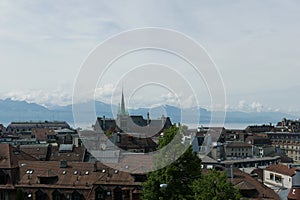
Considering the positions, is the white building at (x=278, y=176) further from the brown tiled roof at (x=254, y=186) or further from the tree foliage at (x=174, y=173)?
the tree foliage at (x=174, y=173)

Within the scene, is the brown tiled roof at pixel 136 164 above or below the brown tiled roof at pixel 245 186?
above

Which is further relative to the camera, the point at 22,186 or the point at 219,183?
the point at 22,186

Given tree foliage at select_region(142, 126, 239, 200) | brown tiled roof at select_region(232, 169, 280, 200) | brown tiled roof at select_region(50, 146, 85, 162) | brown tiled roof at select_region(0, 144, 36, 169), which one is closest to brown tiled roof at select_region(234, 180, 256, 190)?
brown tiled roof at select_region(232, 169, 280, 200)

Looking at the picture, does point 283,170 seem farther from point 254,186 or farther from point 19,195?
point 19,195

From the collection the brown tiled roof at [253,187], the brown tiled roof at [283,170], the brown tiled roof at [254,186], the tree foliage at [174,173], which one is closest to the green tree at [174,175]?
the tree foliage at [174,173]

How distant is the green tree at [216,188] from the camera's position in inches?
1149

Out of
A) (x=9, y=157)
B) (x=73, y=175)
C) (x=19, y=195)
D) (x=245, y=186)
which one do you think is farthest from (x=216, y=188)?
(x=9, y=157)

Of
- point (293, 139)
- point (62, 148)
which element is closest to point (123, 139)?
point (62, 148)

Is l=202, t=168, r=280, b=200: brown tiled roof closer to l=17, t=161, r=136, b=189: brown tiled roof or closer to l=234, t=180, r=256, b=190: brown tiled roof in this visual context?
l=234, t=180, r=256, b=190: brown tiled roof

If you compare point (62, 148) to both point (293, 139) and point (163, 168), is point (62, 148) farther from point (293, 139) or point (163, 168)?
A: point (293, 139)

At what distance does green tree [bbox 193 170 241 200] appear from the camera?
29.2m

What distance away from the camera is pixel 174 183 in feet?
115

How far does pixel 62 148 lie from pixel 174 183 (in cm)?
3954

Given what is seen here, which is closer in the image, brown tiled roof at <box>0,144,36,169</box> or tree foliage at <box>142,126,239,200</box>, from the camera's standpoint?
tree foliage at <box>142,126,239,200</box>
